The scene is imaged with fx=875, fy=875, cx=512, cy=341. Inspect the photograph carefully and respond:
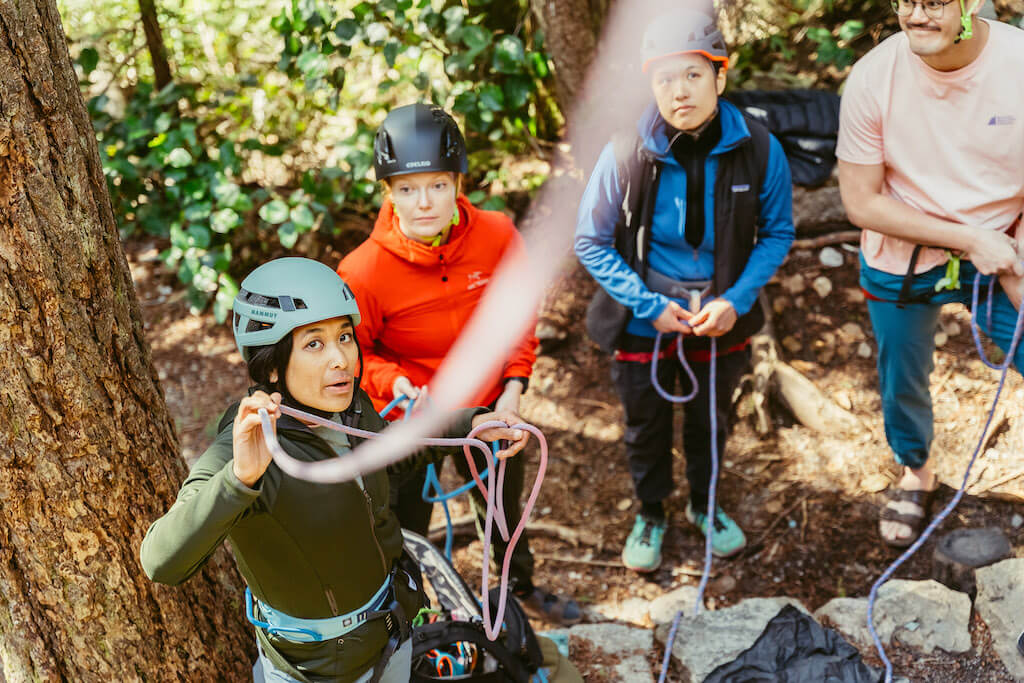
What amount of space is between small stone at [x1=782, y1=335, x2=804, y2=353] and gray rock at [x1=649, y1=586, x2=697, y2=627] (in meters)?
2.09

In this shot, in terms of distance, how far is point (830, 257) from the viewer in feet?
20.6

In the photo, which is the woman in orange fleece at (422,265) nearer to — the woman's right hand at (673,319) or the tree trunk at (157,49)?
the woman's right hand at (673,319)

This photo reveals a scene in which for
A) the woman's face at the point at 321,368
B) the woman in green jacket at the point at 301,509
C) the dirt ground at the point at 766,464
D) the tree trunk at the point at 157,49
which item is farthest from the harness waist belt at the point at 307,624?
the tree trunk at the point at 157,49

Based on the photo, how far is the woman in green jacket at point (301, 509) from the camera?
7.10 ft

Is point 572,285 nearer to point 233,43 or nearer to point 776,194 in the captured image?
point 776,194

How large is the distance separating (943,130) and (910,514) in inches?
80.5

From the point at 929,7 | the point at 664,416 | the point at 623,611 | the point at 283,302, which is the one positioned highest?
the point at 929,7

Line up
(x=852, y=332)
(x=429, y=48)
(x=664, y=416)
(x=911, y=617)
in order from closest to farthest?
(x=911, y=617) → (x=664, y=416) → (x=429, y=48) → (x=852, y=332)

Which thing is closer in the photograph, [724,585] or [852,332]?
[724,585]

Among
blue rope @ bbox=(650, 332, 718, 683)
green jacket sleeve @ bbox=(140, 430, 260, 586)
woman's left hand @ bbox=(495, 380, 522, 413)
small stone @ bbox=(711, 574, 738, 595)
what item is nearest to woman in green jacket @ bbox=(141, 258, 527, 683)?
green jacket sleeve @ bbox=(140, 430, 260, 586)

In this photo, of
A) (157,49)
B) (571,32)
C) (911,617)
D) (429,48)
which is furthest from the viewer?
(157,49)

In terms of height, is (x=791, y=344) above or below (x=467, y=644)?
below

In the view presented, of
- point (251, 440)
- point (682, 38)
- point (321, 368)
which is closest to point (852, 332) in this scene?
point (682, 38)

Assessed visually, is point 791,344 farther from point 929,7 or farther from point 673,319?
point 929,7
